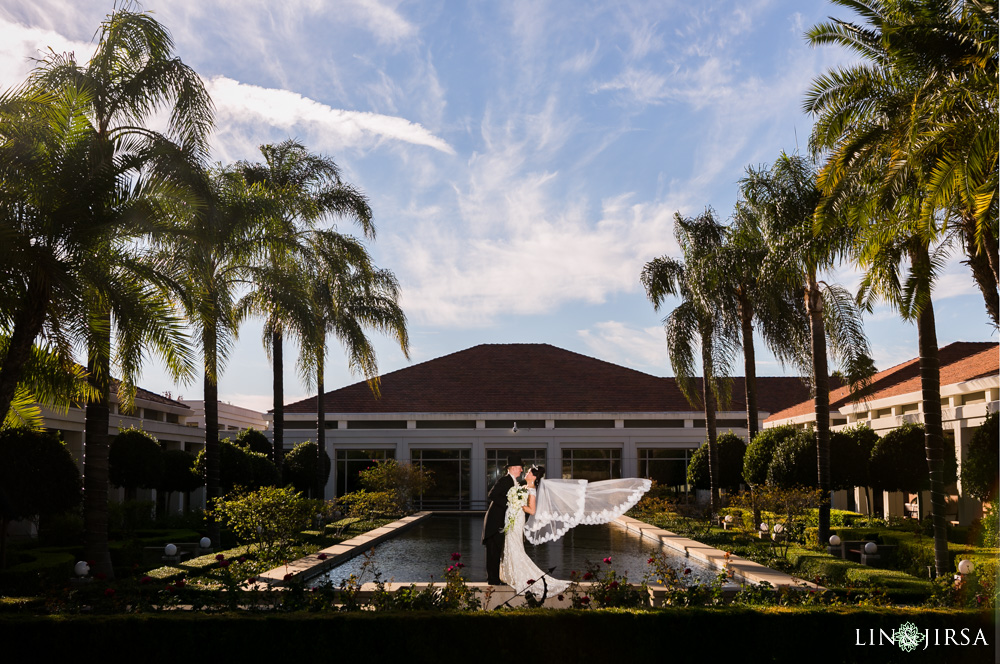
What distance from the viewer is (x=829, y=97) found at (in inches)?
568

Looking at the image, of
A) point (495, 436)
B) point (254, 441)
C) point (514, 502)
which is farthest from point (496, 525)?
point (495, 436)

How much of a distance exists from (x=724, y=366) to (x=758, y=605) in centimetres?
1881

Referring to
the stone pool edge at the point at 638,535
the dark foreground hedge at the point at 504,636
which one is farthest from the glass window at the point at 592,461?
the dark foreground hedge at the point at 504,636

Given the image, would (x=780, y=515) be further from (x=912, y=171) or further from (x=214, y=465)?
(x=214, y=465)

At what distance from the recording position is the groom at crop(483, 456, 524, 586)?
458 inches

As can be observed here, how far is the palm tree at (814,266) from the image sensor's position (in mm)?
17547

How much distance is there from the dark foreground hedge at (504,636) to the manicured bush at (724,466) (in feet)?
70.4

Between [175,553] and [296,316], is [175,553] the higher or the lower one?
the lower one

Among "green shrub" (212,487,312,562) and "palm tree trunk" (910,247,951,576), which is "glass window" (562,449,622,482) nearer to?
"green shrub" (212,487,312,562)

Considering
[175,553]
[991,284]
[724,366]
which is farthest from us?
[724,366]

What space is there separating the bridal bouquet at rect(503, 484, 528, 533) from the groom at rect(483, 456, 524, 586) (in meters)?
0.07

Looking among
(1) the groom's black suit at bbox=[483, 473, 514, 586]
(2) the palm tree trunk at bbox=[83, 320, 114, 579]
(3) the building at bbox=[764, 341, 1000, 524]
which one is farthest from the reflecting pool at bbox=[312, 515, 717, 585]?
(3) the building at bbox=[764, 341, 1000, 524]

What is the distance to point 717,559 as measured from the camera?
16766 millimetres

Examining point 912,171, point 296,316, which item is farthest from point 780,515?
point 296,316
